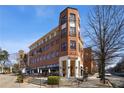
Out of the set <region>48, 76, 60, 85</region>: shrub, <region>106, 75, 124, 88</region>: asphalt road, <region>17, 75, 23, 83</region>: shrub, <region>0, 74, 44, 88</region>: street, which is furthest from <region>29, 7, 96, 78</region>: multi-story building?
<region>106, 75, 124, 88</region>: asphalt road

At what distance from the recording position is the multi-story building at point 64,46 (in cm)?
1576

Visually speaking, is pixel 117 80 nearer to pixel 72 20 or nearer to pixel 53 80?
pixel 53 80

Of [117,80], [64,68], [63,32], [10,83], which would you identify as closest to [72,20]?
[63,32]

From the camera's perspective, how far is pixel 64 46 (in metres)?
16.0

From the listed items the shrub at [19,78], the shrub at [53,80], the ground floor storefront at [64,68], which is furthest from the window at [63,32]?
the shrub at [19,78]

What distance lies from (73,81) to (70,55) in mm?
1169

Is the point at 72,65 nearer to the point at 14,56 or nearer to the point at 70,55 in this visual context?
the point at 70,55

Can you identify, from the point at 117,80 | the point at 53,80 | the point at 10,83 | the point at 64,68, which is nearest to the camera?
the point at 53,80

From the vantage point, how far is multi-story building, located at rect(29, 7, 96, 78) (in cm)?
1576

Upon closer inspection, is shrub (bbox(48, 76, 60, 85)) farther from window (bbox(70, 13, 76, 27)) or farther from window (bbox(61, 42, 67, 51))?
window (bbox(70, 13, 76, 27))

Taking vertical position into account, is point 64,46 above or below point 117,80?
above

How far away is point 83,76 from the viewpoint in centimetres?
1599

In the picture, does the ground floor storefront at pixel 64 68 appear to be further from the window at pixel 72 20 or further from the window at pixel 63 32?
the window at pixel 72 20
